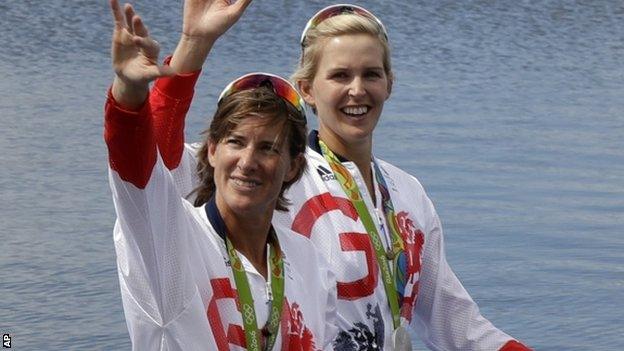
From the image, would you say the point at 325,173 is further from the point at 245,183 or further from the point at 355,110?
the point at 245,183

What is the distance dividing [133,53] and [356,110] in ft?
5.24

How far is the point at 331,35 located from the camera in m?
5.34

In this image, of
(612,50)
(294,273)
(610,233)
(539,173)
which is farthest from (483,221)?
(612,50)

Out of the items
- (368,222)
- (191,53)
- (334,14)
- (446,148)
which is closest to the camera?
(191,53)

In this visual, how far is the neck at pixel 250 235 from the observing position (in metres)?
4.48

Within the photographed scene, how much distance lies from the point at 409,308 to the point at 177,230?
144 cm

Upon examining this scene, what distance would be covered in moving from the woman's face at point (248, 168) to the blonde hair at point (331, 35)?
93 cm

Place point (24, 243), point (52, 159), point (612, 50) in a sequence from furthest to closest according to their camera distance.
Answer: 1. point (612, 50)
2. point (52, 159)
3. point (24, 243)

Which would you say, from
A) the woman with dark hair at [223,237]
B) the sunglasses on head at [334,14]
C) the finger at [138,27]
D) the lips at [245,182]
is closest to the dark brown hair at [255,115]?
the woman with dark hair at [223,237]

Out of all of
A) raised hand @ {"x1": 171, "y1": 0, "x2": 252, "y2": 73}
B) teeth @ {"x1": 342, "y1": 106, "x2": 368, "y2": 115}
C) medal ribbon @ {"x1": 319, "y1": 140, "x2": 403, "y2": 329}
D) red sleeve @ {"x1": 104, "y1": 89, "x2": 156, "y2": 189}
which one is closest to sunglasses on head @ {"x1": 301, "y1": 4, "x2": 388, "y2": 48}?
teeth @ {"x1": 342, "y1": 106, "x2": 368, "y2": 115}

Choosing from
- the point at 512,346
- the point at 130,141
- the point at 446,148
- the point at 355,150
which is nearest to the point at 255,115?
the point at 130,141

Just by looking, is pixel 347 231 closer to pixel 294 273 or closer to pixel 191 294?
pixel 294 273

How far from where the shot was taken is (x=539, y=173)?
1278 centimetres

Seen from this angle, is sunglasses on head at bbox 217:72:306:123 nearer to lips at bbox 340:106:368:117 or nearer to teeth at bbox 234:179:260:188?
teeth at bbox 234:179:260:188
